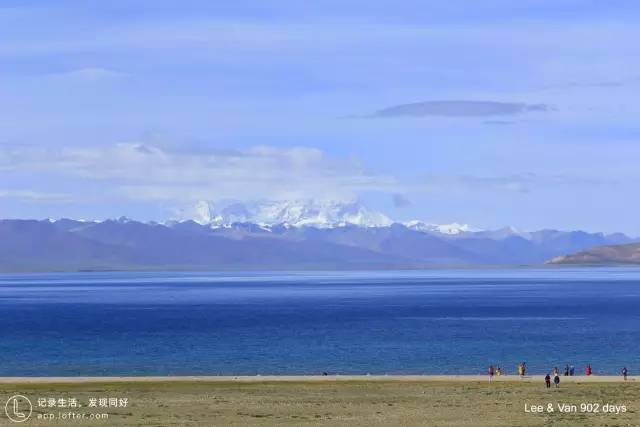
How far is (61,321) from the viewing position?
14638cm

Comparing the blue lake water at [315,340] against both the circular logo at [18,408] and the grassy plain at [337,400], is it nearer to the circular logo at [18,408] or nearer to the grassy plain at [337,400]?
the grassy plain at [337,400]

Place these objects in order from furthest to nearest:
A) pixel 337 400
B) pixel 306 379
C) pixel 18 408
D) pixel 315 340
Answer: pixel 315 340
pixel 306 379
pixel 337 400
pixel 18 408

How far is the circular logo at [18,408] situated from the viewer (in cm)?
4659

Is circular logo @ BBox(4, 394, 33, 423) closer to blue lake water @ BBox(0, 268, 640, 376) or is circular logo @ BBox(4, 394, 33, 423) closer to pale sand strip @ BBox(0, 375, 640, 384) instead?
pale sand strip @ BBox(0, 375, 640, 384)

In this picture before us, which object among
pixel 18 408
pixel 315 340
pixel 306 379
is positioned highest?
pixel 18 408

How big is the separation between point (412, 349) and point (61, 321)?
212 feet

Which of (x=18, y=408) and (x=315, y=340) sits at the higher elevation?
(x=18, y=408)

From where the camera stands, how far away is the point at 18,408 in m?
50.1

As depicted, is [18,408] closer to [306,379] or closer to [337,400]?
[337,400]

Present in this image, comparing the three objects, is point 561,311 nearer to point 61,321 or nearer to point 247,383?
point 61,321

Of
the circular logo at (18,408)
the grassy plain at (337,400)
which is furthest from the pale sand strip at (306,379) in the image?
the circular logo at (18,408)

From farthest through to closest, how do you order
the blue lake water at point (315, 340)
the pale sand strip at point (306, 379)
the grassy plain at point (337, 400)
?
the blue lake water at point (315, 340), the pale sand strip at point (306, 379), the grassy plain at point (337, 400)

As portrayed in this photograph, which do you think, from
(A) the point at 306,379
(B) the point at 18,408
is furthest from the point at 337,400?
(B) the point at 18,408

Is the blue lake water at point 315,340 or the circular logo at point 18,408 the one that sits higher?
the circular logo at point 18,408
